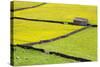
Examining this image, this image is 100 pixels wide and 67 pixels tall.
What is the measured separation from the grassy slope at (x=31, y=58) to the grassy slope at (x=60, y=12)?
36 centimetres

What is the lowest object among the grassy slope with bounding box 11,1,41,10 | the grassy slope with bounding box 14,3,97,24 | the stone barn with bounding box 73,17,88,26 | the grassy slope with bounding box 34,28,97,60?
the grassy slope with bounding box 34,28,97,60

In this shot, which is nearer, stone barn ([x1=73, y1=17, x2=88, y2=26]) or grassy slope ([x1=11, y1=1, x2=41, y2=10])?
grassy slope ([x1=11, y1=1, x2=41, y2=10])

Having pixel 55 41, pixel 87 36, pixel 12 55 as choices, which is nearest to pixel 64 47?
pixel 55 41

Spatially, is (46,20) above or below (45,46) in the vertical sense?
above

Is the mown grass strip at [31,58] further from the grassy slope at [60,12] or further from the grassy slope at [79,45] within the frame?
the grassy slope at [60,12]

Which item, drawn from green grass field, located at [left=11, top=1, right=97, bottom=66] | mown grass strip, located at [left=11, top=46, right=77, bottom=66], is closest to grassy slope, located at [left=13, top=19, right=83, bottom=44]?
green grass field, located at [left=11, top=1, right=97, bottom=66]

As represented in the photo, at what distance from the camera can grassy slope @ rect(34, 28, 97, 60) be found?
2.23 meters

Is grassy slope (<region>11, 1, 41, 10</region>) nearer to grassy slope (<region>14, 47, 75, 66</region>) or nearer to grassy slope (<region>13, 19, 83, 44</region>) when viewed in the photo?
grassy slope (<region>13, 19, 83, 44</region>)

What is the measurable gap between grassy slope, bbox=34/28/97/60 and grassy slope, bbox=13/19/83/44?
9cm

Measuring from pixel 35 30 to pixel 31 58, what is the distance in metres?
0.29

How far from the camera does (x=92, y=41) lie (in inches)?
92.7

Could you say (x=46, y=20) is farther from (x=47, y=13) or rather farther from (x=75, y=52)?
(x=75, y=52)

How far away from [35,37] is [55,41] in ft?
0.73
